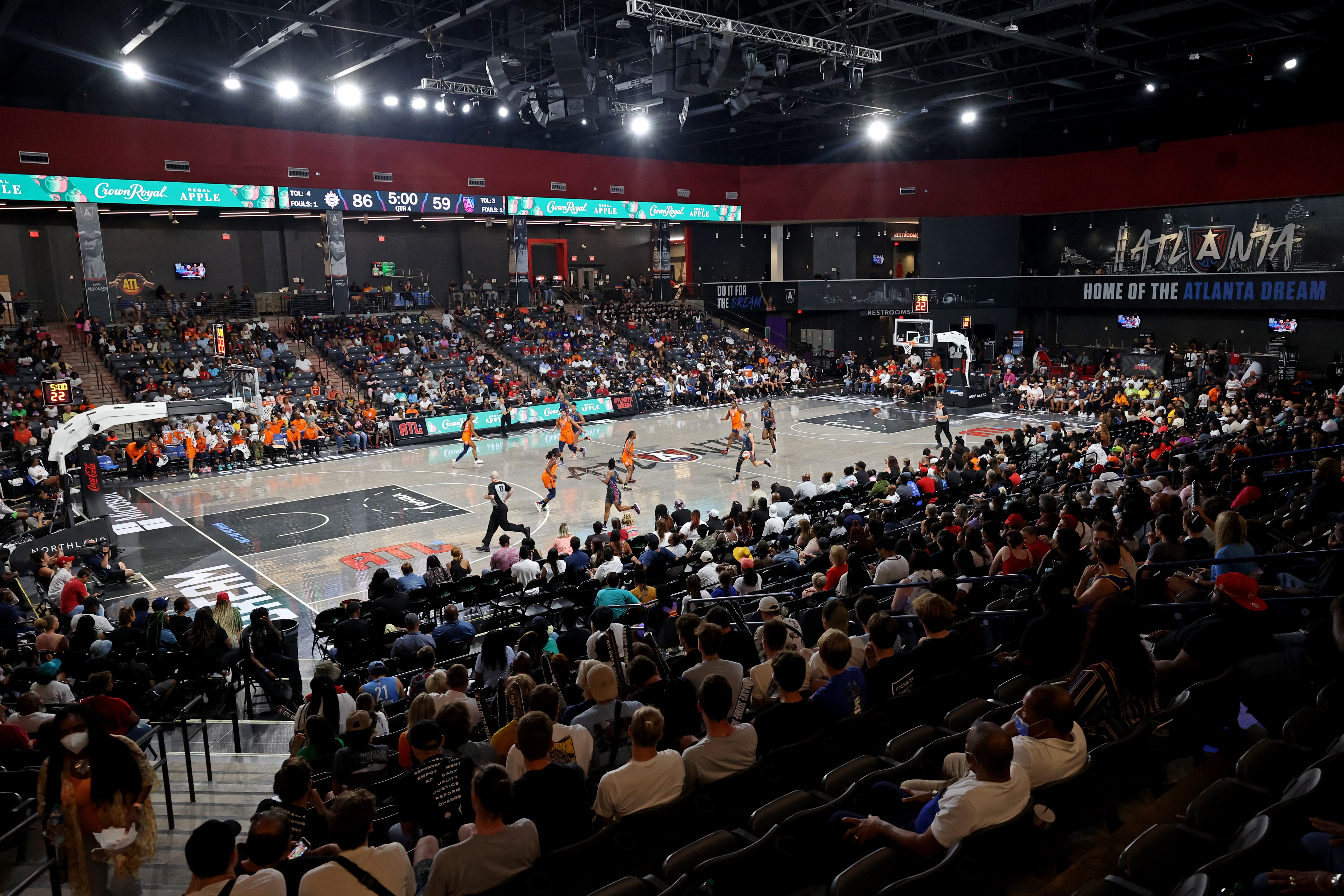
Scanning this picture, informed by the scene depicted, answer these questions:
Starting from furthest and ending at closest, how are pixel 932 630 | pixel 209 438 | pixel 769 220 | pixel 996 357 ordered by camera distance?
pixel 769 220, pixel 996 357, pixel 209 438, pixel 932 630

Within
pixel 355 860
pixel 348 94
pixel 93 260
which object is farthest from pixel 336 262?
pixel 355 860

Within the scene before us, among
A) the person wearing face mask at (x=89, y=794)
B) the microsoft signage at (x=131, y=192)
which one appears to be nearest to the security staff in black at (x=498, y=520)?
the person wearing face mask at (x=89, y=794)

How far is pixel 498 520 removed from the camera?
51.5 ft

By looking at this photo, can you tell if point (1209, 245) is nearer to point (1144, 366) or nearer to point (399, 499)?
point (1144, 366)

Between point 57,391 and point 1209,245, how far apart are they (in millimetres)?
38993

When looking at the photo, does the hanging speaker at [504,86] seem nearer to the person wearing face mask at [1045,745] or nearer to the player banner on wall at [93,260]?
the player banner on wall at [93,260]

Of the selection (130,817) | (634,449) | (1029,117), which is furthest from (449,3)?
(1029,117)

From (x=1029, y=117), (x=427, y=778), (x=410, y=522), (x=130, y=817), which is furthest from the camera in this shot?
(x=1029, y=117)

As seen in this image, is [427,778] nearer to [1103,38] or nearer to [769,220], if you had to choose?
[1103,38]

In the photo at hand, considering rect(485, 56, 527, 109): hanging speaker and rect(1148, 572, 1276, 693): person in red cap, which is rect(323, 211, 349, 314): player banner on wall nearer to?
rect(485, 56, 527, 109): hanging speaker

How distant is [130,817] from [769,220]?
42.9 metres

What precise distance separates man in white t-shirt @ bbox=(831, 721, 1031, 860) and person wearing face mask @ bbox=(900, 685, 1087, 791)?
168 millimetres

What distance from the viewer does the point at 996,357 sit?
39906 mm

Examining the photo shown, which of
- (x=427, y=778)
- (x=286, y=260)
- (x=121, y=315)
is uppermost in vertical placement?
(x=286, y=260)
